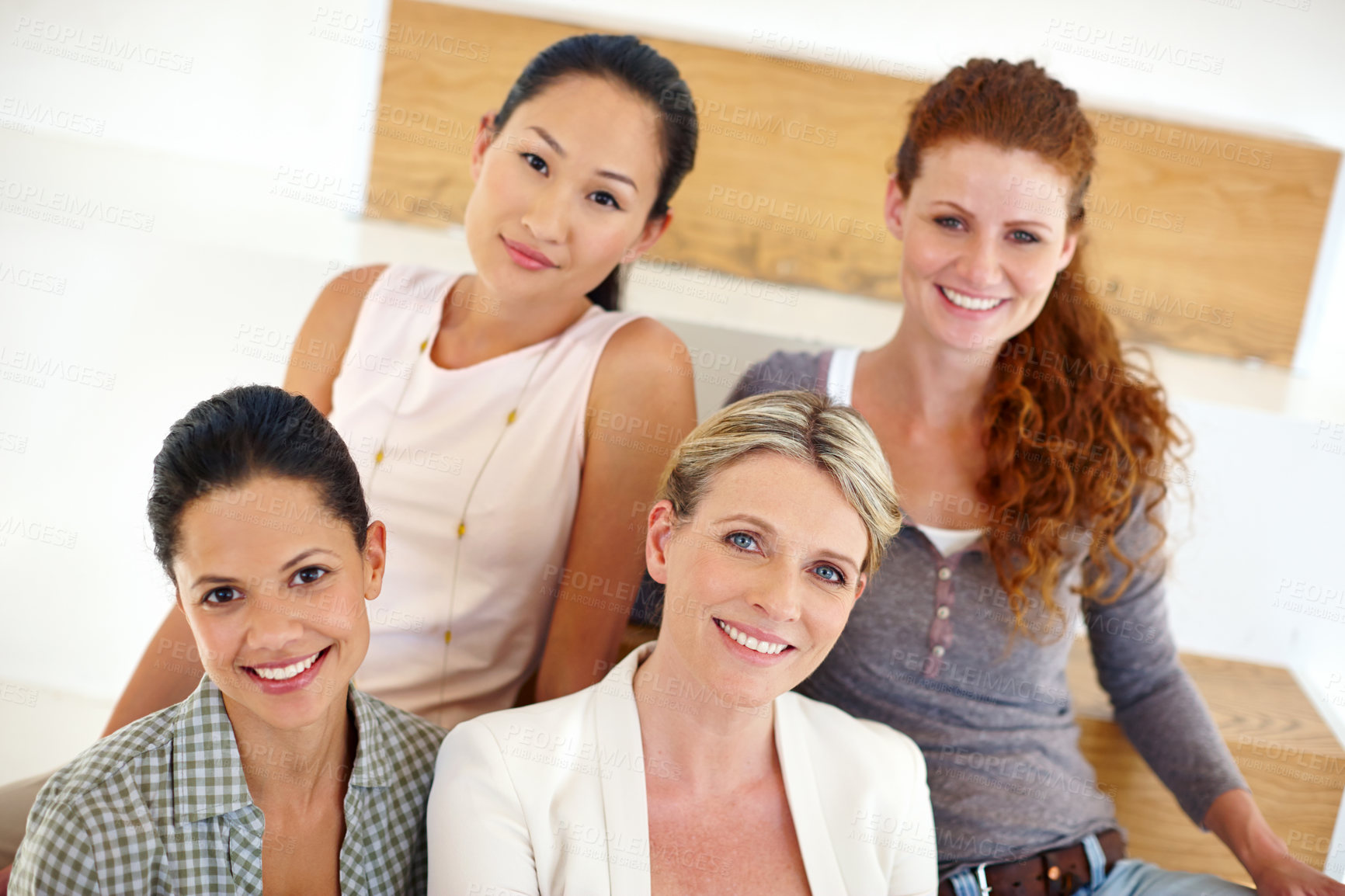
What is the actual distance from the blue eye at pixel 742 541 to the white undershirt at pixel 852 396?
42 centimetres

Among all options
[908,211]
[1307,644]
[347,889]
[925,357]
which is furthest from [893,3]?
[347,889]

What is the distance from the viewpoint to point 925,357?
1.96 metres

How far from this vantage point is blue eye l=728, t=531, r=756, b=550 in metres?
1.50

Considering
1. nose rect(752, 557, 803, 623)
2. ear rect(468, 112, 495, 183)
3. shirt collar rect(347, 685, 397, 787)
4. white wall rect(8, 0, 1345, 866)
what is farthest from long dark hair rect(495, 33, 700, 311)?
shirt collar rect(347, 685, 397, 787)

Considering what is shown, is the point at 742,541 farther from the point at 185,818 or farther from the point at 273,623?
the point at 185,818

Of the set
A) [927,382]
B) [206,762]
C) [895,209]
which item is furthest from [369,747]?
[895,209]

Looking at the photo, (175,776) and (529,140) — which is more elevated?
(529,140)

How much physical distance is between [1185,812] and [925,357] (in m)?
1.01

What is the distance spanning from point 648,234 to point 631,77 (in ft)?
0.90

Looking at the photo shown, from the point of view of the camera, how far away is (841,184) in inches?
109

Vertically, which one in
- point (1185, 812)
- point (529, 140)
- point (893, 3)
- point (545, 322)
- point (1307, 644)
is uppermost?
point (893, 3)

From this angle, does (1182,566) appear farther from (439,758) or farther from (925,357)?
(439,758)

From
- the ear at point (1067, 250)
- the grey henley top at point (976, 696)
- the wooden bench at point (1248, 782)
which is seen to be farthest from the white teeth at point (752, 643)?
the wooden bench at point (1248, 782)

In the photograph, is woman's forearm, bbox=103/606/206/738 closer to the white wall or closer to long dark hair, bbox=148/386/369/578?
long dark hair, bbox=148/386/369/578
